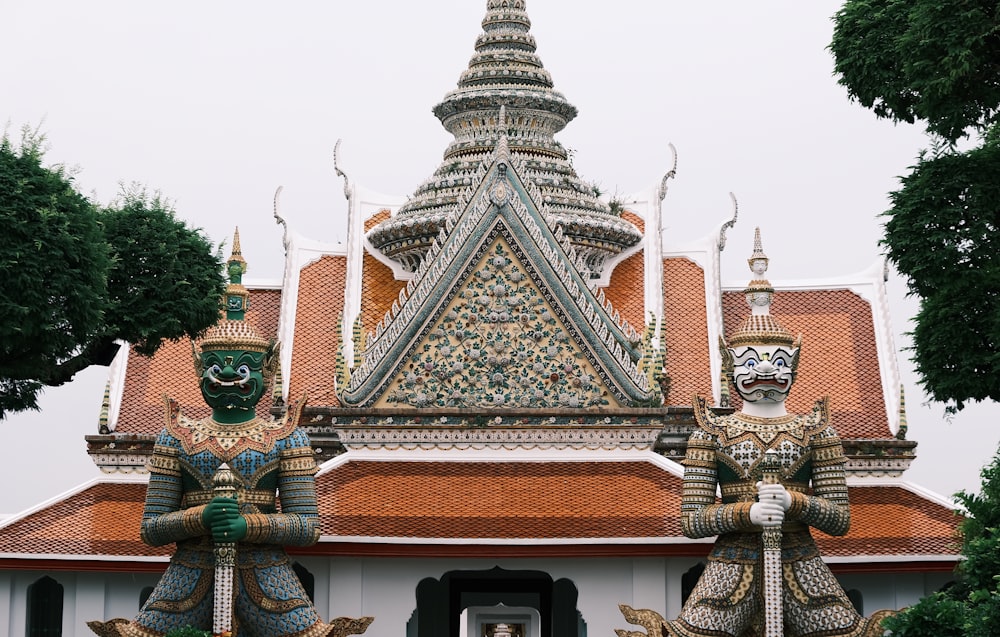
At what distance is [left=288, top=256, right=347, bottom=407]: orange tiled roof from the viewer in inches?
663

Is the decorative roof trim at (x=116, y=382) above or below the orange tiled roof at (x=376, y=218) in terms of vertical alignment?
below

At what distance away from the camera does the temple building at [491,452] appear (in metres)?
13.9

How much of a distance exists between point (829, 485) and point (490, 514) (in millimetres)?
3031

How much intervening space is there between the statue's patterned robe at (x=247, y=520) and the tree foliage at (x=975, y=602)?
389cm

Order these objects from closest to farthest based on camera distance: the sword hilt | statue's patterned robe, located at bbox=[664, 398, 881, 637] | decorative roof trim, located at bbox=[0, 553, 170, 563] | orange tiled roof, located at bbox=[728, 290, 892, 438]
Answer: the sword hilt < statue's patterned robe, located at bbox=[664, 398, 881, 637] < decorative roof trim, located at bbox=[0, 553, 170, 563] < orange tiled roof, located at bbox=[728, 290, 892, 438]

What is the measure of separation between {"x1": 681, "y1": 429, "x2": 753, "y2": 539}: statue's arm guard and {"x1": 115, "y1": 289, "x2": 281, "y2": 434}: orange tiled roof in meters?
5.61

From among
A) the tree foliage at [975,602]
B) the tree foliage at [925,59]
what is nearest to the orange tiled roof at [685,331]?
the tree foliage at [925,59]

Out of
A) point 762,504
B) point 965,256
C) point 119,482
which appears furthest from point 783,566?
point 119,482

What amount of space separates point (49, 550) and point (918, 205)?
728 centimetres

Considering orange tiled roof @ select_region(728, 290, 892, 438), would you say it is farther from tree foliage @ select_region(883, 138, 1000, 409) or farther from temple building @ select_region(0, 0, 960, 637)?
tree foliage @ select_region(883, 138, 1000, 409)

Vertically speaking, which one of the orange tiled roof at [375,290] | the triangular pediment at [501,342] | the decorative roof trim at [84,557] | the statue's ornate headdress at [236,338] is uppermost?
the orange tiled roof at [375,290]

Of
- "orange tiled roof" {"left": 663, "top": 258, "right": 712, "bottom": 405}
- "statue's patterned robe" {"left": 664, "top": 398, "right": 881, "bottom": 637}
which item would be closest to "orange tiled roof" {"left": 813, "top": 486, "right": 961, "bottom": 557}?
"orange tiled roof" {"left": 663, "top": 258, "right": 712, "bottom": 405}

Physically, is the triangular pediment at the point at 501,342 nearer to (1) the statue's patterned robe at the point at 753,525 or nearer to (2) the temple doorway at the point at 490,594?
(2) the temple doorway at the point at 490,594

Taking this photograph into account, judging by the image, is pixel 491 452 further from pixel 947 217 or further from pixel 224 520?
pixel 947 217
